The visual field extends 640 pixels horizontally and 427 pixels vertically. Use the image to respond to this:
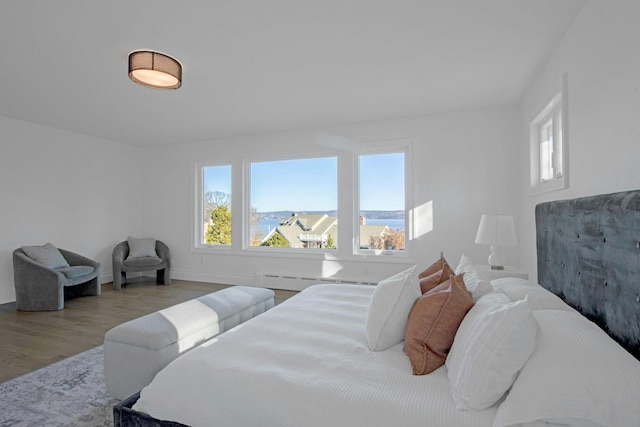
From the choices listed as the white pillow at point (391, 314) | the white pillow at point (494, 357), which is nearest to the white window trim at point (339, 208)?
the white pillow at point (391, 314)

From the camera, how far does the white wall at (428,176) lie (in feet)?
13.8

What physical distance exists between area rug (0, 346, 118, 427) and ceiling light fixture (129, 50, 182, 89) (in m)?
2.45

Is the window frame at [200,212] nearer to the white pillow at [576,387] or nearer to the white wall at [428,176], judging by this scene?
the white wall at [428,176]

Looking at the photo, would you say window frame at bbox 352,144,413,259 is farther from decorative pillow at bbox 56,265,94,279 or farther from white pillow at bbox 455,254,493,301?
decorative pillow at bbox 56,265,94,279

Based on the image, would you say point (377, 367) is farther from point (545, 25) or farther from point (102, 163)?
point (102, 163)

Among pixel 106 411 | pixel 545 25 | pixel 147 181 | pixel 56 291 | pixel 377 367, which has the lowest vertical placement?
pixel 106 411

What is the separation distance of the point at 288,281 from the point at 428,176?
2673 millimetres

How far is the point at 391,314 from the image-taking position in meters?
1.69

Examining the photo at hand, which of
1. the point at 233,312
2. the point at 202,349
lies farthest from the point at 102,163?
the point at 202,349

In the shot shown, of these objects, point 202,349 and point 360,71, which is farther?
point 360,71

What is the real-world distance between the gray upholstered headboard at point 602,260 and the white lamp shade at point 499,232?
104 cm

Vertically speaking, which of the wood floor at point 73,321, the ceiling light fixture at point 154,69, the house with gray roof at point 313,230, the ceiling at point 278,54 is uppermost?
the ceiling at point 278,54

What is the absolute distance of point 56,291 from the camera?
420cm

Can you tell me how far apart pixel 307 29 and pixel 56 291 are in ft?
14.5
